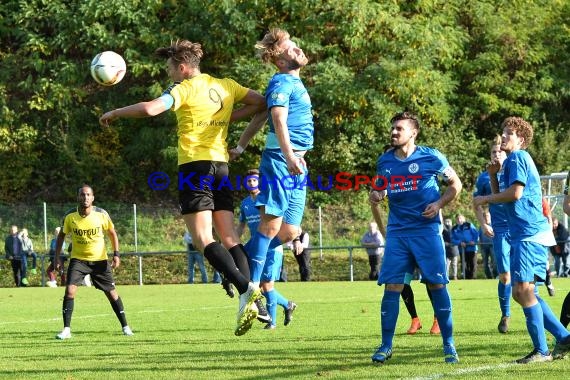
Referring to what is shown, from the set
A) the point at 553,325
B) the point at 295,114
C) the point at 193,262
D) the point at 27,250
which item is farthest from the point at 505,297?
the point at 27,250

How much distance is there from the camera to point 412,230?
8.57 meters

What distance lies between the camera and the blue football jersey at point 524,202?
27.8 feet

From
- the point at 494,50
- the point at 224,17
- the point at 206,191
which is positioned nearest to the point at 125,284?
the point at 224,17

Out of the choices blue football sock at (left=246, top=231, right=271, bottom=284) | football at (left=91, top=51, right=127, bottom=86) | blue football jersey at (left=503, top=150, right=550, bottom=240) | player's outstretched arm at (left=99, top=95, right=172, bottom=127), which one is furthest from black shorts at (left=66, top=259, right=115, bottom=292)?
blue football jersey at (left=503, top=150, right=550, bottom=240)

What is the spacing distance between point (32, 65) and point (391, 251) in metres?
31.3

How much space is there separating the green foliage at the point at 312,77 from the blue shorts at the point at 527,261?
26.4 m

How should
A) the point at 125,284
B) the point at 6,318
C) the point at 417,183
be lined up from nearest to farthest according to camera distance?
the point at 417,183
the point at 6,318
the point at 125,284

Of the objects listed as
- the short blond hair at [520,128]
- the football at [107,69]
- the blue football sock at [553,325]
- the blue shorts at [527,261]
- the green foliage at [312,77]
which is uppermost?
the green foliage at [312,77]

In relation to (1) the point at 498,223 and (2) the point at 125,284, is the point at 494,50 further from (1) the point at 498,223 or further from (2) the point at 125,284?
(1) the point at 498,223

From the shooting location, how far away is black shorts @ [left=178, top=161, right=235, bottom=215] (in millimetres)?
8812

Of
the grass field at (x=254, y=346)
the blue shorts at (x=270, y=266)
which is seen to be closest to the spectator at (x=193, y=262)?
the grass field at (x=254, y=346)

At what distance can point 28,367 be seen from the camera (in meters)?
9.02

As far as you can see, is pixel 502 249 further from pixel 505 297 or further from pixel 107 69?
pixel 107 69

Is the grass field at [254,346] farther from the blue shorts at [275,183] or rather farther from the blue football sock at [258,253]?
the blue shorts at [275,183]
